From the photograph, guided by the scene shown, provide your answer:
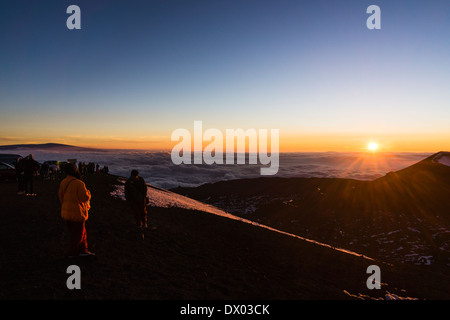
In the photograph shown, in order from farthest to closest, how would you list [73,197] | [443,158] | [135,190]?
[443,158], [135,190], [73,197]

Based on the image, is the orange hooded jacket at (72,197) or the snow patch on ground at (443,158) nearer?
the orange hooded jacket at (72,197)

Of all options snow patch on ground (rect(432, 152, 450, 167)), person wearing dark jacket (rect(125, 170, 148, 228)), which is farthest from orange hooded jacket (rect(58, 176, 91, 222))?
snow patch on ground (rect(432, 152, 450, 167))

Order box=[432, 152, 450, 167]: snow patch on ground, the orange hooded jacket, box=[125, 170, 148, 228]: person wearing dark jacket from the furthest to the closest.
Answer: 1. box=[432, 152, 450, 167]: snow patch on ground
2. box=[125, 170, 148, 228]: person wearing dark jacket
3. the orange hooded jacket

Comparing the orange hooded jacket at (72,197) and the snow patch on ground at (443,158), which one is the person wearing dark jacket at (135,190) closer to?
the orange hooded jacket at (72,197)

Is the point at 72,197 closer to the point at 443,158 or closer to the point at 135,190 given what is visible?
the point at 135,190

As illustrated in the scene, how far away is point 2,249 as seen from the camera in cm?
852

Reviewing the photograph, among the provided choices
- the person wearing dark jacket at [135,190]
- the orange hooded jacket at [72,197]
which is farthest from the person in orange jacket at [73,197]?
the person wearing dark jacket at [135,190]

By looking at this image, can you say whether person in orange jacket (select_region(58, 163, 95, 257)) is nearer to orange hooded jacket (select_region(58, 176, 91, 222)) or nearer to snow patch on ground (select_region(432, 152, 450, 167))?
orange hooded jacket (select_region(58, 176, 91, 222))

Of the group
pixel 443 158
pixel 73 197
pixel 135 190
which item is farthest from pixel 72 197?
pixel 443 158

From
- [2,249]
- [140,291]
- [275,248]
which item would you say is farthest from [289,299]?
[2,249]

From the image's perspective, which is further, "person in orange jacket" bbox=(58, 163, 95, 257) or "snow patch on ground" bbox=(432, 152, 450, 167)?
"snow patch on ground" bbox=(432, 152, 450, 167)
